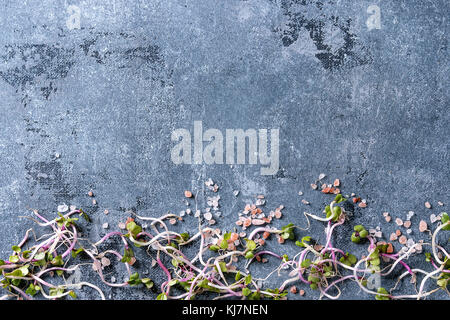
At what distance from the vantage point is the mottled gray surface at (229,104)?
1435 millimetres

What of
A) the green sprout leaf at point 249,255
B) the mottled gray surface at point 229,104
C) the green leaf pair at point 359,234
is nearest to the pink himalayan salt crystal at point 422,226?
the mottled gray surface at point 229,104

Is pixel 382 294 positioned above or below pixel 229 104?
below

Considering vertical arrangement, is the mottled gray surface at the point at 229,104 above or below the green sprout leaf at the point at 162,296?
above

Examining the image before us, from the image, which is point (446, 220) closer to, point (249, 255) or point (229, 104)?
point (249, 255)

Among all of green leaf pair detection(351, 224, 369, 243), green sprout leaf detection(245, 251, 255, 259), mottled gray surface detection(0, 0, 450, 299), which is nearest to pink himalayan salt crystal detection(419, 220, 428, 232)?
mottled gray surface detection(0, 0, 450, 299)

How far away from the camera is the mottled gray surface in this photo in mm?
1435

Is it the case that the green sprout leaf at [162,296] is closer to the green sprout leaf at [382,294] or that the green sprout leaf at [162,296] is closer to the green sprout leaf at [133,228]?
the green sprout leaf at [133,228]

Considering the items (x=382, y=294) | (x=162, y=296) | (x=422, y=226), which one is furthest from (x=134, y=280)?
(x=422, y=226)

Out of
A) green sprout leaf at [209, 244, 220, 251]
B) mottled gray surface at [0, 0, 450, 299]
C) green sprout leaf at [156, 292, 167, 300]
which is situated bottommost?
green sprout leaf at [156, 292, 167, 300]

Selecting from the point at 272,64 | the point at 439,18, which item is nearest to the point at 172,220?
the point at 272,64

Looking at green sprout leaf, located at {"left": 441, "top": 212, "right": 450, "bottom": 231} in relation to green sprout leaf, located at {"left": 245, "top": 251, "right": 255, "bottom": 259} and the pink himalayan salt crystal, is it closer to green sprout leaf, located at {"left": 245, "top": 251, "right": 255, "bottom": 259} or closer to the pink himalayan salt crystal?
the pink himalayan salt crystal

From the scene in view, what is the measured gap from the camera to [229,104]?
1445 mm

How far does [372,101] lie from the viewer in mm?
1439

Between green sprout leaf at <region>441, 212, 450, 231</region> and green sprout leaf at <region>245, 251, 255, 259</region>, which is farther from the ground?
green sprout leaf at <region>441, 212, 450, 231</region>
